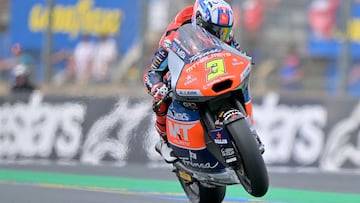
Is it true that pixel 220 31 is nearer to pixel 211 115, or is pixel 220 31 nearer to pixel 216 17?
pixel 216 17

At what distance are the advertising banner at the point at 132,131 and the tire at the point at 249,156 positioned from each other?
751cm

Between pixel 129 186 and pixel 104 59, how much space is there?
5640mm

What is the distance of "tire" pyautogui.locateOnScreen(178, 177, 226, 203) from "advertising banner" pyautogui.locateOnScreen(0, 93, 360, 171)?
6365mm

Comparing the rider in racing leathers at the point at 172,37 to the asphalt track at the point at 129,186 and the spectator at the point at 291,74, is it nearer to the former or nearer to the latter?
the asphalt track at the point at 129,186

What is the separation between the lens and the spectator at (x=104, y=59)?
1695cm

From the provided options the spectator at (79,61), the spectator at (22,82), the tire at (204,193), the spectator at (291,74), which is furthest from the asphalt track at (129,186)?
the spectator at (22,82)

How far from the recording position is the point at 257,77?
1648 cm

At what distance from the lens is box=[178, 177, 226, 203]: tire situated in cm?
836

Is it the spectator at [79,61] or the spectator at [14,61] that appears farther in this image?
the spectator at [14,61]

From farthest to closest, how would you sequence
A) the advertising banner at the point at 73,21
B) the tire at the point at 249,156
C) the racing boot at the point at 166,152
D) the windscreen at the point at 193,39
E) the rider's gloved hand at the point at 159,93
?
the advertising banner at the point at 73,21, the racing boot at the point at 166,152, the rider's gloved hand at the point at 159,93, the windscreen at the point at 193,39, the tire at the point at 249,156

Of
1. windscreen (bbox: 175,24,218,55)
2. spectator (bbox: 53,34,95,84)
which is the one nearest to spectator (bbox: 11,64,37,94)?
spectator (bbox: 53,34,95,84)

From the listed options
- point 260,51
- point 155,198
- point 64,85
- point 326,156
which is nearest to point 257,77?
point 260,51

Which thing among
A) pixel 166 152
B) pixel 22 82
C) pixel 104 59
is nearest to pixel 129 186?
pixel 166 152

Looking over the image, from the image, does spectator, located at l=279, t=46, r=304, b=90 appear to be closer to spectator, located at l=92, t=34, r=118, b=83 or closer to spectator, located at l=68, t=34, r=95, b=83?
spectator, located at l=92, t=34, r=118, b=83
